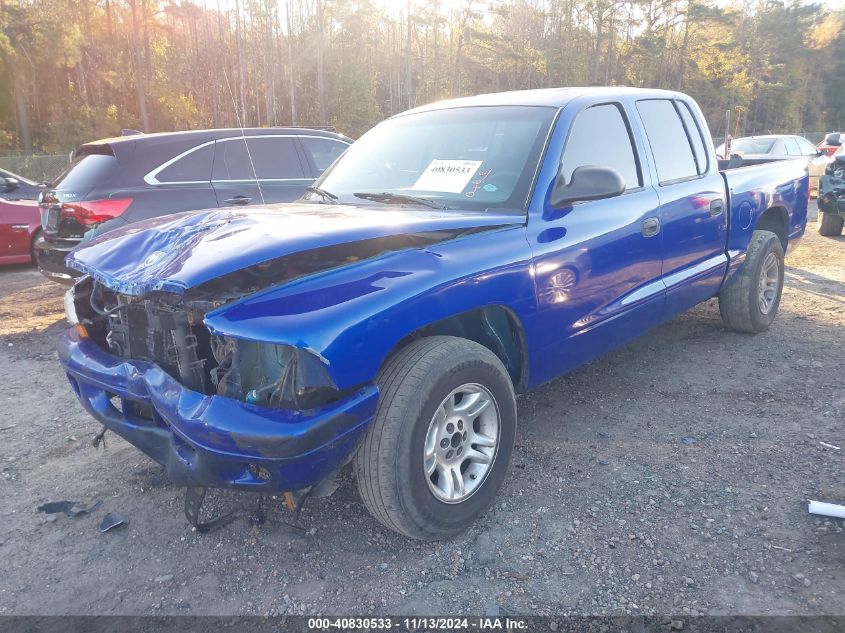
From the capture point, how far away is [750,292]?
16.8ft

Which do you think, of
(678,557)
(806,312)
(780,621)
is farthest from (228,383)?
(806,312)

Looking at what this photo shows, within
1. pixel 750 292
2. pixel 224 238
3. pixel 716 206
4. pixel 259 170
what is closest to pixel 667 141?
pixel 716 206

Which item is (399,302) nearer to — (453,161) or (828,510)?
(453,161)

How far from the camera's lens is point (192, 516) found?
2.62 meters

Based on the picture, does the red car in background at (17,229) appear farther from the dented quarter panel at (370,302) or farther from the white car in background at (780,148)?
the white car in background at (780,148)

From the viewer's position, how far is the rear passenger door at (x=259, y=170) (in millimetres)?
6539

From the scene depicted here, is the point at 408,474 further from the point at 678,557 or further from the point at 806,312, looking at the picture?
the point at 806,312

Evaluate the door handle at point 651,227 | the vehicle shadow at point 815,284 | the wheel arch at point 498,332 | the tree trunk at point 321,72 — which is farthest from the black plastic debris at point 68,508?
the tree trunk at point 321,72

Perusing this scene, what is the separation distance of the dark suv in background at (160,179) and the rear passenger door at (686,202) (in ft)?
11.5

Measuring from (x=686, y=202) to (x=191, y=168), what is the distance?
4621 millimetres

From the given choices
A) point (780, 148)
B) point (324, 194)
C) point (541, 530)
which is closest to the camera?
point (541, 530)

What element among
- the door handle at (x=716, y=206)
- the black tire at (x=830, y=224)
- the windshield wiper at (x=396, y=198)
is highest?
the windshield wiper at (x=396, y=198)

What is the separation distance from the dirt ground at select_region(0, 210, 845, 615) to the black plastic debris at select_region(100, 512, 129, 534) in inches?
1.3

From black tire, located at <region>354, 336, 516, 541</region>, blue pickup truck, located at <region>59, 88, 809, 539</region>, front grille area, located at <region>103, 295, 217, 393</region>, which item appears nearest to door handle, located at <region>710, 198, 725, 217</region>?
blue pickup truck, located at <region>59, 88, 809, 539</region>
